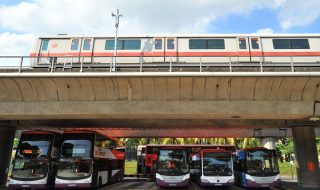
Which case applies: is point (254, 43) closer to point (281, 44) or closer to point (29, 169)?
point (281, 44)

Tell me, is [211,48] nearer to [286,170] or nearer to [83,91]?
[83,91]

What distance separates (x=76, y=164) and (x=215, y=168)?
9916 mm

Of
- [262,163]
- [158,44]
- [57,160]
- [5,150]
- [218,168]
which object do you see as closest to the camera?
[57,160]

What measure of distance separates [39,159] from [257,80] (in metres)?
14.4

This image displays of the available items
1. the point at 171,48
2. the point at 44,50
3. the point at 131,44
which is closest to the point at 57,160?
the point at 44,50

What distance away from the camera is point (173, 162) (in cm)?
2184

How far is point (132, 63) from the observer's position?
75.3 ft

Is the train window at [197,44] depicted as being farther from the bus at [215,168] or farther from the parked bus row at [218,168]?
the bus at [215,168]

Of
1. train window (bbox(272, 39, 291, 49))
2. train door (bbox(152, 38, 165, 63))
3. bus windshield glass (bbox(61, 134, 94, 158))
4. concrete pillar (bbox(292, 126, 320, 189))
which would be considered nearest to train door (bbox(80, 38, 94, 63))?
train door (bbox(152, 38, 165, 63))

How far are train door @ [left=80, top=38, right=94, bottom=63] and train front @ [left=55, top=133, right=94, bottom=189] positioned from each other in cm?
740

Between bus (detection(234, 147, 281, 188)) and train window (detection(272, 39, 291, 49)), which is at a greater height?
train window (detection(272, 39, 291, 49))

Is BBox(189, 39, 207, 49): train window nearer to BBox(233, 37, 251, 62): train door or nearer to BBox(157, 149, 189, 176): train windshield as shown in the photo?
BBox(233, 37, 251, 62): train door

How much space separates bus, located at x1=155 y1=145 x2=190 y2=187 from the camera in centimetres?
2112

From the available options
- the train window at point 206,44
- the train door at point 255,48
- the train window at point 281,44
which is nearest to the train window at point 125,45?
the train window at point 206,44
